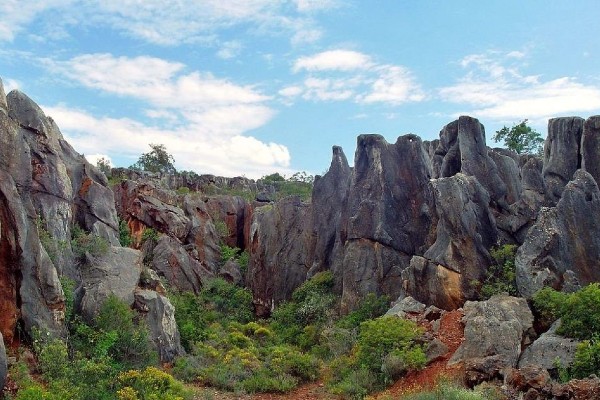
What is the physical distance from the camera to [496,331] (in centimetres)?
1539

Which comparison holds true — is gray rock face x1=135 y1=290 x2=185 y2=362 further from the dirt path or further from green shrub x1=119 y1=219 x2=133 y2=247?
green shrub x1=119 y1=219 x2=133 y2=247

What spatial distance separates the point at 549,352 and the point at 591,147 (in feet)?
32.6

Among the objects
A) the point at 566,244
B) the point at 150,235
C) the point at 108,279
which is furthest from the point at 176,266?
the point at 566,244

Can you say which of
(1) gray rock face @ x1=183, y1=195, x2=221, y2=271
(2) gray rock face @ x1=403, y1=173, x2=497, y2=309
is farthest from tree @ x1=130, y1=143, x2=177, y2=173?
(2) gray rock face @ x1=403, y1=173, x2=497, y2=309

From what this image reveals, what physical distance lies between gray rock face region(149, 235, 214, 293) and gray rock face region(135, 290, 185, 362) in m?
9.34

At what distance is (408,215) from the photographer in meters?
25.2

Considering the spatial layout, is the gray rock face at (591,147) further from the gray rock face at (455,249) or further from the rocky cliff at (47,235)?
the rocky cliff at (47,235)

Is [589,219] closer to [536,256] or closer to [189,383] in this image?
[536,256]

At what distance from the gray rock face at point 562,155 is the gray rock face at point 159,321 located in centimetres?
1522

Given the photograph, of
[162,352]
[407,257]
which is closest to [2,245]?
[162,352]

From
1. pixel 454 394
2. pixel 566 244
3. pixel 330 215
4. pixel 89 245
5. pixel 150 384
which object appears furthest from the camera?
pixel 330 215

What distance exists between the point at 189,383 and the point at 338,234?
1294 cm

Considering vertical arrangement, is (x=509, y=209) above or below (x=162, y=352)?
above

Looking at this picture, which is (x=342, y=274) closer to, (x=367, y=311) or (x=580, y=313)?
(x=367, y=311)
